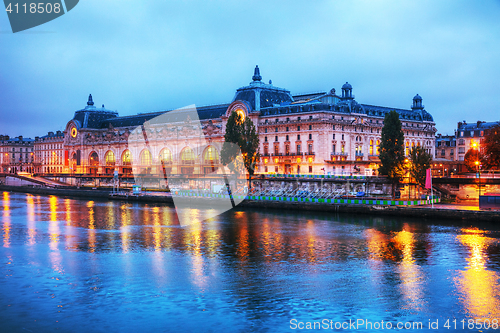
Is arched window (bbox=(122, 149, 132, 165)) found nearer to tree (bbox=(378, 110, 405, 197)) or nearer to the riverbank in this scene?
the riverbank

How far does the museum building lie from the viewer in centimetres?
10406

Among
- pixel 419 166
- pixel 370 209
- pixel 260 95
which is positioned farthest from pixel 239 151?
pixel 260 95

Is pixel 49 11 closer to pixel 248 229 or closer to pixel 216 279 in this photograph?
pixel 216 279

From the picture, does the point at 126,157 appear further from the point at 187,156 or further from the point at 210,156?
the point at 210,156

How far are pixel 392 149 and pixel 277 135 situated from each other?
41102 mm

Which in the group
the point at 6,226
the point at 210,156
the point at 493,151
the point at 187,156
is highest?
the point at 187,156

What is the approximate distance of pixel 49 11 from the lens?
86.6 feet

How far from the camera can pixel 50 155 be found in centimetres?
19162

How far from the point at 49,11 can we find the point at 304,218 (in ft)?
134

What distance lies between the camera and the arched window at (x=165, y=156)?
13538 cm

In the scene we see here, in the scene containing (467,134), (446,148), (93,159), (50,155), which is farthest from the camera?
(50,155)

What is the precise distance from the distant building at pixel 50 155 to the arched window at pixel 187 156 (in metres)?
69.0

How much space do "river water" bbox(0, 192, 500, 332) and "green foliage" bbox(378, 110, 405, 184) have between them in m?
20.5

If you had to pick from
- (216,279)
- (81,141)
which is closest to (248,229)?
(216,279)
